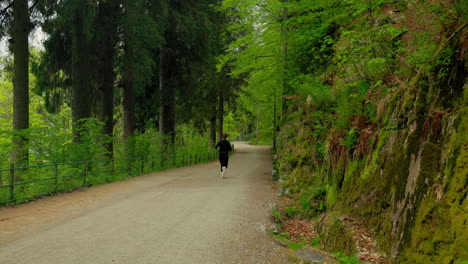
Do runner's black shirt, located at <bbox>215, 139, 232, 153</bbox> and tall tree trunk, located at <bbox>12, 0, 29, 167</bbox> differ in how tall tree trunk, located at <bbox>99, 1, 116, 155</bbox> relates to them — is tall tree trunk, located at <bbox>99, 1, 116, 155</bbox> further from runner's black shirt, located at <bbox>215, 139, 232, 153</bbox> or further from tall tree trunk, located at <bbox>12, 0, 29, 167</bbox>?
runner's black shirt, located at <bbox>215, 139, 232, 153</bbox>

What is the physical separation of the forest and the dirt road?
120cm

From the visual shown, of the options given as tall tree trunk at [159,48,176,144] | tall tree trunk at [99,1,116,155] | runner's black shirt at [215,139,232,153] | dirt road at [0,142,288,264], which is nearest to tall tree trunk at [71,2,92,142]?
tall tree trunk at [99,1,116,155]

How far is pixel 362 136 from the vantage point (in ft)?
21.3

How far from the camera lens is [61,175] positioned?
10234 millimetres

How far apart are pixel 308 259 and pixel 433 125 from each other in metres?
2.72

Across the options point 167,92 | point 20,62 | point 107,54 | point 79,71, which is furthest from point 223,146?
point 20,62

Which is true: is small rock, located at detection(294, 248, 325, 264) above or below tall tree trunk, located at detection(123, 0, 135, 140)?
below

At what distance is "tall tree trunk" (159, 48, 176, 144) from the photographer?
20.4m

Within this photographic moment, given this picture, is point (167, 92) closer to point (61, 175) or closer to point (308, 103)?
point (61, 175)

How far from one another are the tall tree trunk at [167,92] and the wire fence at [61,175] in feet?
13.7

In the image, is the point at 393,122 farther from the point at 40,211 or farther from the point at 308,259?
the point at 40,211

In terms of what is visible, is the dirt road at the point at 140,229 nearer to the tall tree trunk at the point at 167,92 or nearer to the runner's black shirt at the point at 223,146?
the runner's black shirt at the point at 223,146

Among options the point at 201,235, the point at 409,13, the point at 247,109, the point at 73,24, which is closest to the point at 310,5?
the point at 409,13

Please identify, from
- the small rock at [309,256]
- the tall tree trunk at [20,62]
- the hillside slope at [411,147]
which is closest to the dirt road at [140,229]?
the small rock at [309,256]
